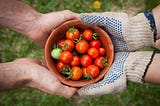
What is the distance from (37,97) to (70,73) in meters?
0.82

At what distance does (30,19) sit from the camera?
221 centimetres

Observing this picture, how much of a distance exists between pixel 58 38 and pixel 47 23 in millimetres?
126

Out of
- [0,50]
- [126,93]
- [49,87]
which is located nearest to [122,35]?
[49,87]

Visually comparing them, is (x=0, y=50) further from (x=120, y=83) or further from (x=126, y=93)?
(x=120, y=83)

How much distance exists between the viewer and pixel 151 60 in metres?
2.01

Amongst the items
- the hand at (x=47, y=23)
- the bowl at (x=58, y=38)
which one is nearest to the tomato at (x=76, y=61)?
the bowl at (x=58, y=38)

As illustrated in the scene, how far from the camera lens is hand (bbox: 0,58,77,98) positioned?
1982 mm

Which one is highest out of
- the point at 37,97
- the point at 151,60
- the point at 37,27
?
the point at 37,27

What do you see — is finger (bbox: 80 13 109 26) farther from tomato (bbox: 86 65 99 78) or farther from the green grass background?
the green grass background

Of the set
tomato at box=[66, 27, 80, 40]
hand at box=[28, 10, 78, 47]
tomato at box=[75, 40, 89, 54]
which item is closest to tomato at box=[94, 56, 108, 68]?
tomato at box=[75, 40, 89, 54]

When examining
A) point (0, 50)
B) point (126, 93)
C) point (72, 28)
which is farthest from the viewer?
point (0, 50)

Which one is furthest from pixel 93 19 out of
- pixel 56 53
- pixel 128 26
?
pixel 56 53

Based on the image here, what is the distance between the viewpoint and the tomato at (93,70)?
208cm

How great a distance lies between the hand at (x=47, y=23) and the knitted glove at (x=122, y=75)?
1.44ft
